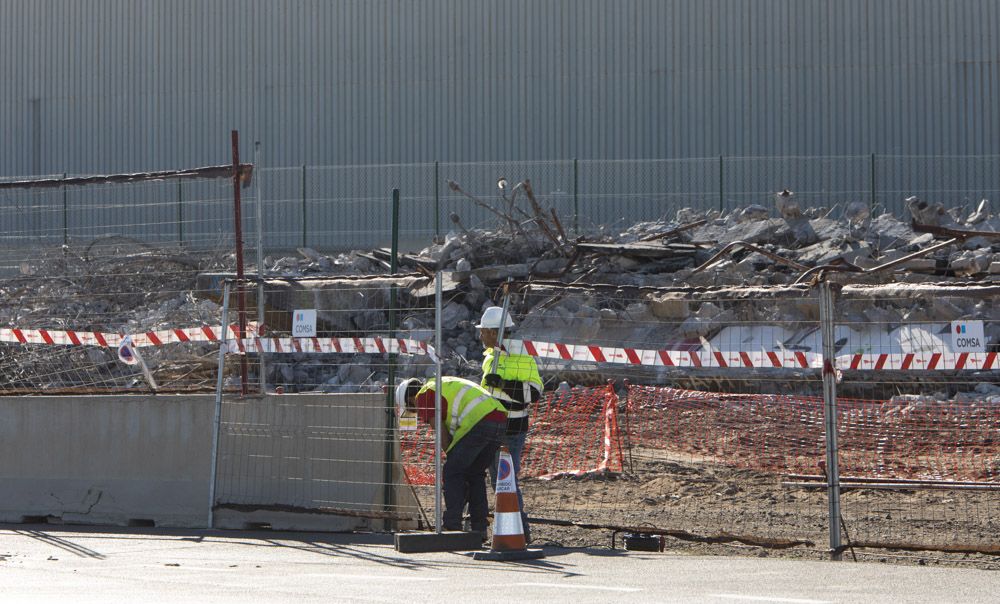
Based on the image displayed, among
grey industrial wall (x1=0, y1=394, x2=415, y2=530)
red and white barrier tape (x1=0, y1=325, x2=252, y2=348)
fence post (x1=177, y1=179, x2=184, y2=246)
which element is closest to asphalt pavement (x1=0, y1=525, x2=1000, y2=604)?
grey industrial wall (x1=0, y1=394, x2=415, y2=530)

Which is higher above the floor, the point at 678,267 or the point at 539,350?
the point at 678,267

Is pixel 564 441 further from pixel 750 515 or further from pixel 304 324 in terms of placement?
pixel 304 324

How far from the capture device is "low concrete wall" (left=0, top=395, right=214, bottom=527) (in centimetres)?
1132

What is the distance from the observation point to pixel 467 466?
9812 mm

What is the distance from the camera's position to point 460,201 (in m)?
26.6

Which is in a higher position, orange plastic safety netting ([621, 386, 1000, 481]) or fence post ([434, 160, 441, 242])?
fence post ([434, 160, 441, 242])

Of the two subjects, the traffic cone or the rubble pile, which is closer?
the traffic cone

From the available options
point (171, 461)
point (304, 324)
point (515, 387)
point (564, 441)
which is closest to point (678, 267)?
point (564, 441)

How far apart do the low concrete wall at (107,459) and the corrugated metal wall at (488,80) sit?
1984 cm

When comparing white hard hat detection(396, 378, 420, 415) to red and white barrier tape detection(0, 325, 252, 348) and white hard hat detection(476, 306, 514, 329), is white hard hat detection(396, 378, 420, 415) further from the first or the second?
red and white barrier tape detection(0, 325, 252, 348)

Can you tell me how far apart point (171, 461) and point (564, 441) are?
548 centimetres

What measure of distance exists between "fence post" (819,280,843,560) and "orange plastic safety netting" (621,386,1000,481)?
4.95 meters

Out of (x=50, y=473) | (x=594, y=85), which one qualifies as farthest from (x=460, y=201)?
(x=50, y=473)

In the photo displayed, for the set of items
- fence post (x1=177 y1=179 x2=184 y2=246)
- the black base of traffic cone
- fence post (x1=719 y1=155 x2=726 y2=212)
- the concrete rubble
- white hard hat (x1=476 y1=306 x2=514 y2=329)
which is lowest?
the black base of traffic cone
